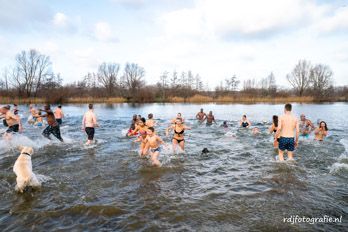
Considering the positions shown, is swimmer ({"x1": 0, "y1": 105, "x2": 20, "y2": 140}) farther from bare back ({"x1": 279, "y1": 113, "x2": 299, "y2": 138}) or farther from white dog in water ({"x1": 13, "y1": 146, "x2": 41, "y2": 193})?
bare back ({"x1": 279, "y1": 113, "x2": 299, "y2": 138})

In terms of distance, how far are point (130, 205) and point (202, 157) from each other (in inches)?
178

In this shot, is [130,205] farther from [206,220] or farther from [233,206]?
[233,206]

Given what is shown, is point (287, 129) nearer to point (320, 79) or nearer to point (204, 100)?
point (204, 100)

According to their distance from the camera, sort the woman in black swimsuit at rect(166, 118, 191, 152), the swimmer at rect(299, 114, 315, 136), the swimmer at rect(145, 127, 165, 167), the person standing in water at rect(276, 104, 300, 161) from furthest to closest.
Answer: the swimmer at rect(299, 114, 315, 136) < the woman in black swimsuit at rect(166, 118, 191, 152) < the swimmer at rect(145, 127, 165, 167) < the person standing in water at rect(276, 104, 300, 161)

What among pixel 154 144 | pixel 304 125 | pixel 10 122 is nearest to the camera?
pixel 154 144

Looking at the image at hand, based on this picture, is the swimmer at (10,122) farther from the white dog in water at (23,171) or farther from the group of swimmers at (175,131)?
the white dog in water at (23,171)

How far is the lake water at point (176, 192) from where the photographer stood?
4.82 meters

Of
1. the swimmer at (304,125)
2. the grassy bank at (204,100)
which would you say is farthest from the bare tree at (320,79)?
the swimmer at (304,125)

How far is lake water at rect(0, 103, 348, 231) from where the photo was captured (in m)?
4.82

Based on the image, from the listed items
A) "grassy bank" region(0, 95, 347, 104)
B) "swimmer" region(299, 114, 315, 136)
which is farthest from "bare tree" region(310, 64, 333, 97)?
"swimmer" region(299, 114, 315, 136)

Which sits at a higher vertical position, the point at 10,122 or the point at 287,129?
the point at 287,129

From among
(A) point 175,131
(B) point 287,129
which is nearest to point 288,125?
(B) point 287,129

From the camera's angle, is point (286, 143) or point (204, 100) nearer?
point (286, 143)

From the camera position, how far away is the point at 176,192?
20.4 ft
